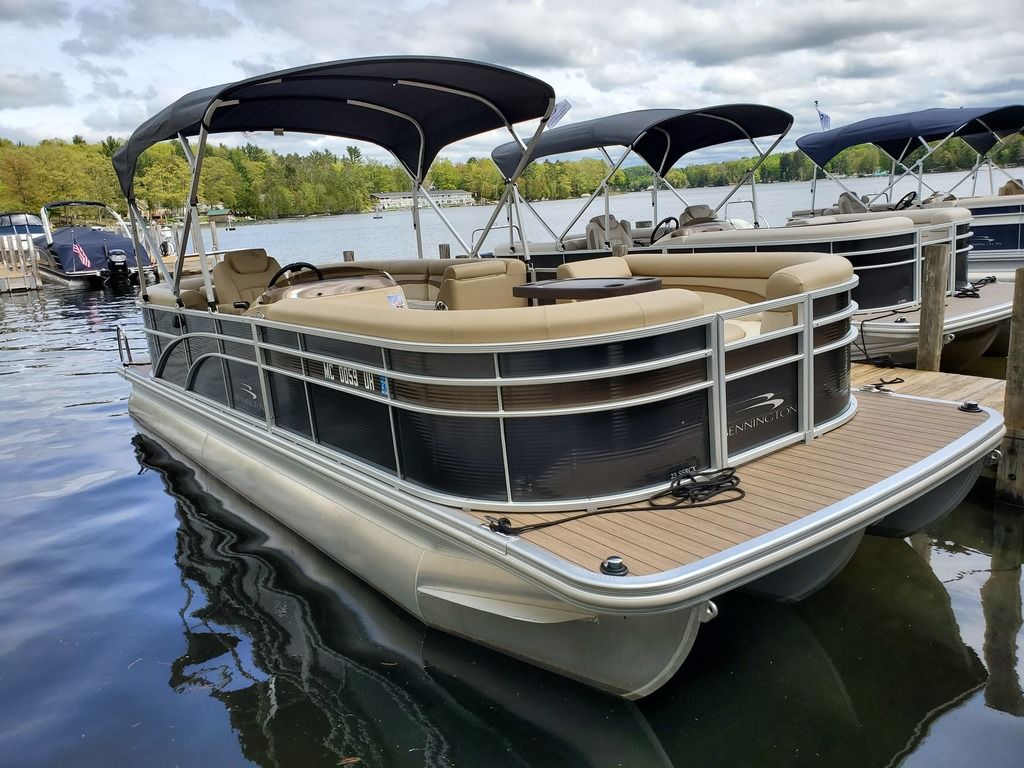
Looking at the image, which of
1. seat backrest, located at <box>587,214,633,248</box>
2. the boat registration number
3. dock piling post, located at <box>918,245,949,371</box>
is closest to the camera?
the boat registration number

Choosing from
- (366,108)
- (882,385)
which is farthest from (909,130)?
(366,108)

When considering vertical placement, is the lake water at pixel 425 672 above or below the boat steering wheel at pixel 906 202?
below

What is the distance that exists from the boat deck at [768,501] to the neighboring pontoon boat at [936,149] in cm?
866

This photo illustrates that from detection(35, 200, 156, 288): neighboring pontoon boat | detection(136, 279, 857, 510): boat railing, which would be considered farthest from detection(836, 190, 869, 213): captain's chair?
detection(35, 200, 156, 288): neighboring pontoon boat

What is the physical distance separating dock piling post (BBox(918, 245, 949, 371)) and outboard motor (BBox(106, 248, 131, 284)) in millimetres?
30290

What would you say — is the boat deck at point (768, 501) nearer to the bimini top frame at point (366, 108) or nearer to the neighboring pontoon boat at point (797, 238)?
the neighboring pontoon boat at point (797, 238)

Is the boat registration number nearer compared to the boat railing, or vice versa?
the boat railing

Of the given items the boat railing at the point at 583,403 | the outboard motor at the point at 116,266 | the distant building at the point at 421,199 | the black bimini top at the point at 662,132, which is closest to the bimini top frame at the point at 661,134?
the black bimini top at the point at 662,132

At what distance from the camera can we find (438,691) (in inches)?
155

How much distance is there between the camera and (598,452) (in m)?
3.56

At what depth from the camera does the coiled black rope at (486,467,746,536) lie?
3.47 metres

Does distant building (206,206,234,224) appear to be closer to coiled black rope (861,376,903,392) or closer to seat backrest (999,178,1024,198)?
coiled black rope (861,376,903,392)

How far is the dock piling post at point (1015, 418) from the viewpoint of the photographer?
557cm

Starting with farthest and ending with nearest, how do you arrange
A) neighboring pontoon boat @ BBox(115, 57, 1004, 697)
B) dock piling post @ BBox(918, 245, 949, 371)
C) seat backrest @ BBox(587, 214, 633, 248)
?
seat backrest @ BBox(587, 214, 633, 248), dock piling post @ BBox(918, 245, 949, 371), neighboring pontoon boat @ BBox(115, 57, 1004, 697)
